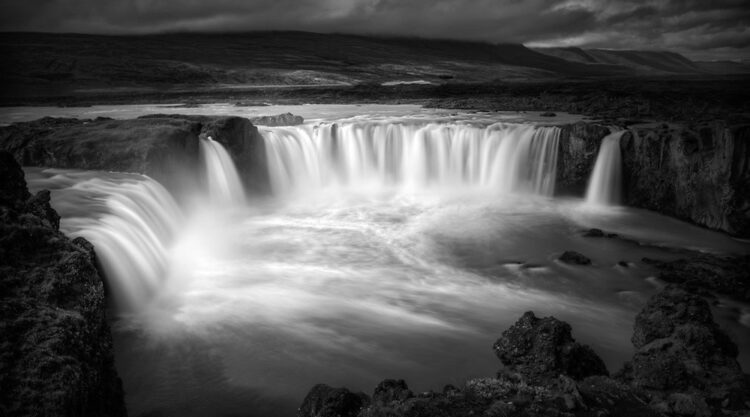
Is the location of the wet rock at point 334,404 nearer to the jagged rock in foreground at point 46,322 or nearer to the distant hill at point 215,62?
the jagged rock in foreground at point 46,322

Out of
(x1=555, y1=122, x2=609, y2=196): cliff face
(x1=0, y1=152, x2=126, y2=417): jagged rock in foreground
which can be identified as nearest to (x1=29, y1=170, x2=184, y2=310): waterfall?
(x1=0, y1=152, x2=126, y2=417): jagged rock in foreground

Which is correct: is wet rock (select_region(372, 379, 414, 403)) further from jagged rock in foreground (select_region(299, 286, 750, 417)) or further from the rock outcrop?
the rock outcrop

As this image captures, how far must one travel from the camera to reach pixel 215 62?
99812 mm

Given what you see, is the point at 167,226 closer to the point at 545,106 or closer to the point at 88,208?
the point at 88,208

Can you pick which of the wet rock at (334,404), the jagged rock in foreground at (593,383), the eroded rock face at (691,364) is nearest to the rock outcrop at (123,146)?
the wet rock at (334,404)

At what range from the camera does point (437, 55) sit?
173m

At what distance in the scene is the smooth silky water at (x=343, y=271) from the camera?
6.18 m

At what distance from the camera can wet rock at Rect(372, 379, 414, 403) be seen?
3.96 m

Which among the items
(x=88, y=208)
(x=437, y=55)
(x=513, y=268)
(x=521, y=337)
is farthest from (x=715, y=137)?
(x=437, y=55)

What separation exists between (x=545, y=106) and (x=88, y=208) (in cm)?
2331

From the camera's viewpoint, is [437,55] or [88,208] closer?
[88,208]

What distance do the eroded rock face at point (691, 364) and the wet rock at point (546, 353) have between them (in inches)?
15.3

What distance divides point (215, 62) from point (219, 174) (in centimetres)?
9570

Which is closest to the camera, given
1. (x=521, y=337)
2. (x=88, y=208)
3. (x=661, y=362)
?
(x=661, y=362)
